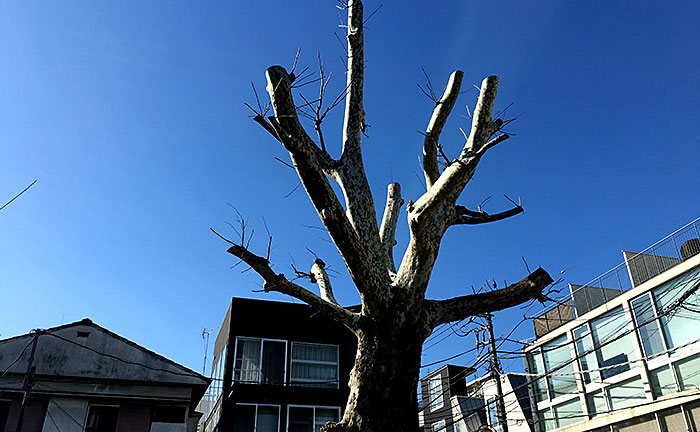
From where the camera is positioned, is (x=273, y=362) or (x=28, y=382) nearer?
(x=28, y=382)

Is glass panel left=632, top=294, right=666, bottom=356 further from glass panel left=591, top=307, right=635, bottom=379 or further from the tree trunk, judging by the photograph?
the tree trunk

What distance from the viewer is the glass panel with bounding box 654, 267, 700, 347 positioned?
15180 mm

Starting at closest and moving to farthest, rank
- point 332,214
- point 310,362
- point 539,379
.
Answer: point 332,214 → point 310,362 → point 539,379

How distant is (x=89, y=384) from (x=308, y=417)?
22.4 ft

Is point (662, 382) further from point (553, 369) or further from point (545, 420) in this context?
point (545, 420)

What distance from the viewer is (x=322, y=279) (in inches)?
266

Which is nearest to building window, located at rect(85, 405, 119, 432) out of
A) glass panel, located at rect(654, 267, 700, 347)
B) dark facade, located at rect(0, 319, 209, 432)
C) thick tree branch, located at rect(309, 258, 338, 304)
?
dark facade, located at rect(0, 319, 209, 432)

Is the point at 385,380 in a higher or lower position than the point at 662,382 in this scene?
lower

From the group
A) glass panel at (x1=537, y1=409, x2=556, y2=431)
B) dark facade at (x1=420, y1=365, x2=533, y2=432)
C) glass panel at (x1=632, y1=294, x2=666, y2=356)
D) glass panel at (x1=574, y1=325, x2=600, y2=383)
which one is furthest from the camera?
glass panel at (x1=537, y1=409, x2=556, y2=431)

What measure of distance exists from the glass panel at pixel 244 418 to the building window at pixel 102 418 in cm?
358

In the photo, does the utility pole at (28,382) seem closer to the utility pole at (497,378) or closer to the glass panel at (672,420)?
the utility pole at (497,378)

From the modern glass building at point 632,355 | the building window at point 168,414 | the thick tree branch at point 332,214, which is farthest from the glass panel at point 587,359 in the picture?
the thick tree branch at point 332,214

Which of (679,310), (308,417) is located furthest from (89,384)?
(679,310)

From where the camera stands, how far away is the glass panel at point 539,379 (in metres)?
20.9
